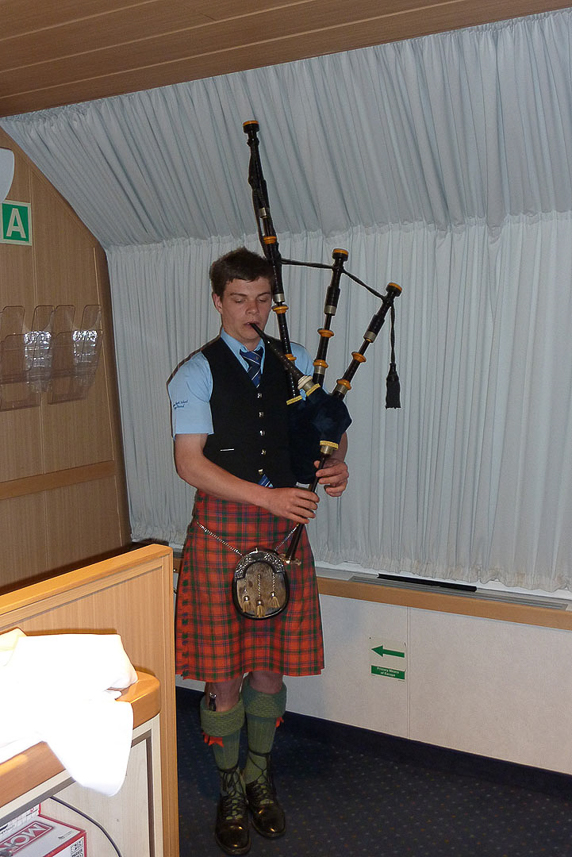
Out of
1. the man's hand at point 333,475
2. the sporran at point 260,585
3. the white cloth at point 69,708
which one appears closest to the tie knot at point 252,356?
the man's hand at point 333,475

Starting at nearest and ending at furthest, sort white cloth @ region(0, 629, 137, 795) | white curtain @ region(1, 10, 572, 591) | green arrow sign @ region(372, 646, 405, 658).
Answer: white cloth @ region(0, 629, 137, 795), white curtain @ region(1, 10, 572, 591), green arrow sign @ region(372, 646, 405, 658)

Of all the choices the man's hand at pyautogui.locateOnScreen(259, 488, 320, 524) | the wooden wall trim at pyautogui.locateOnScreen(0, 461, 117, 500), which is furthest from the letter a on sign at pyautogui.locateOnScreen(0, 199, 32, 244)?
the man's hand at pyautogui.locateOnScreen(259, 488, 320, 524)

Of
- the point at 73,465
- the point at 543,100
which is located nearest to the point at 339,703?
the point at 73,465

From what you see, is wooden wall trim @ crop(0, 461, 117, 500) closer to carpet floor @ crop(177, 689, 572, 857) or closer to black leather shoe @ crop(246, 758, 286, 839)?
carpet floor @ crop(177, 689, 572, 857)

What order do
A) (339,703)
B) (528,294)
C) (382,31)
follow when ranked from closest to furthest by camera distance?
(382,31) < (528,294) < (339,703)

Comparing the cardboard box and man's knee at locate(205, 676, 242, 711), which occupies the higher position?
the cardboard box

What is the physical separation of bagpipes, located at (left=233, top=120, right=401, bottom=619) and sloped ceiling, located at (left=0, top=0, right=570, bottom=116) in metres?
0.28

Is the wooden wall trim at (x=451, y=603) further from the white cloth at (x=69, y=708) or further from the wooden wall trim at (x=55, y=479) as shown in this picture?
the white cloth at (x=69, y=708)

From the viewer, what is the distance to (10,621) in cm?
112

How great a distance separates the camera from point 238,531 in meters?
2.24

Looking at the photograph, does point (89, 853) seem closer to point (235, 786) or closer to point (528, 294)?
point (235, 786)

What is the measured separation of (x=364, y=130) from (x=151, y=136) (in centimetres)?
74

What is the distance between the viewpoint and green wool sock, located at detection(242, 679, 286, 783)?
2.31 meters

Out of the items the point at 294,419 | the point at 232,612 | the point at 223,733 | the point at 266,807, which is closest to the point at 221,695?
the point at 223,733
